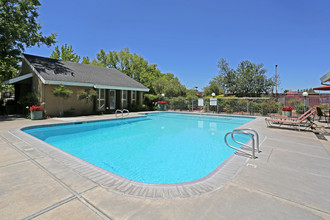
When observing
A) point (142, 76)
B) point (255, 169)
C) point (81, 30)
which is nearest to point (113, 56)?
point (142, 76)

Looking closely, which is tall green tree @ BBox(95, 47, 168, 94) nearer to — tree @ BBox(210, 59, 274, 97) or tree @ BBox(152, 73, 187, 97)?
tree @ BBox(152, 73, 187, 97)

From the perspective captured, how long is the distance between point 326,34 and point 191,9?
12.8 metres

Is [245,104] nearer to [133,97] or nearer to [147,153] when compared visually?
[133,97]

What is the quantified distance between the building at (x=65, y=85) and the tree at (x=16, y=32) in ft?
7.65

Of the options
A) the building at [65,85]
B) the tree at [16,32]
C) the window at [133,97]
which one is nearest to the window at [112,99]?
the building at [65,85]

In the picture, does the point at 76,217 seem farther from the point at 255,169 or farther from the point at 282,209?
the point at 255,169

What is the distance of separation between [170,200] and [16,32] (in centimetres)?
1943

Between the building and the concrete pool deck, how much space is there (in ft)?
35.5

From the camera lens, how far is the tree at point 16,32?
47.0ft

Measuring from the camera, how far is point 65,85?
1348 cm

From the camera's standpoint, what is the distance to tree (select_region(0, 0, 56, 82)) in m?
14.3

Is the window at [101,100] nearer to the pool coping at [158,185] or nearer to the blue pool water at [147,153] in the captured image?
the blue pool water at [147,153]

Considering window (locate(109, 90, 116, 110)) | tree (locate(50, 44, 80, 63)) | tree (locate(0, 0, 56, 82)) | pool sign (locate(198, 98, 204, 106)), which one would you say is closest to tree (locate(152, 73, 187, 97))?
pool sign (locate(198, 98, 204, 106))

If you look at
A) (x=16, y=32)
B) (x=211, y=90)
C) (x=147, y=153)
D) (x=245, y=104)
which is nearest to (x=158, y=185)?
(x=147, y=153)
